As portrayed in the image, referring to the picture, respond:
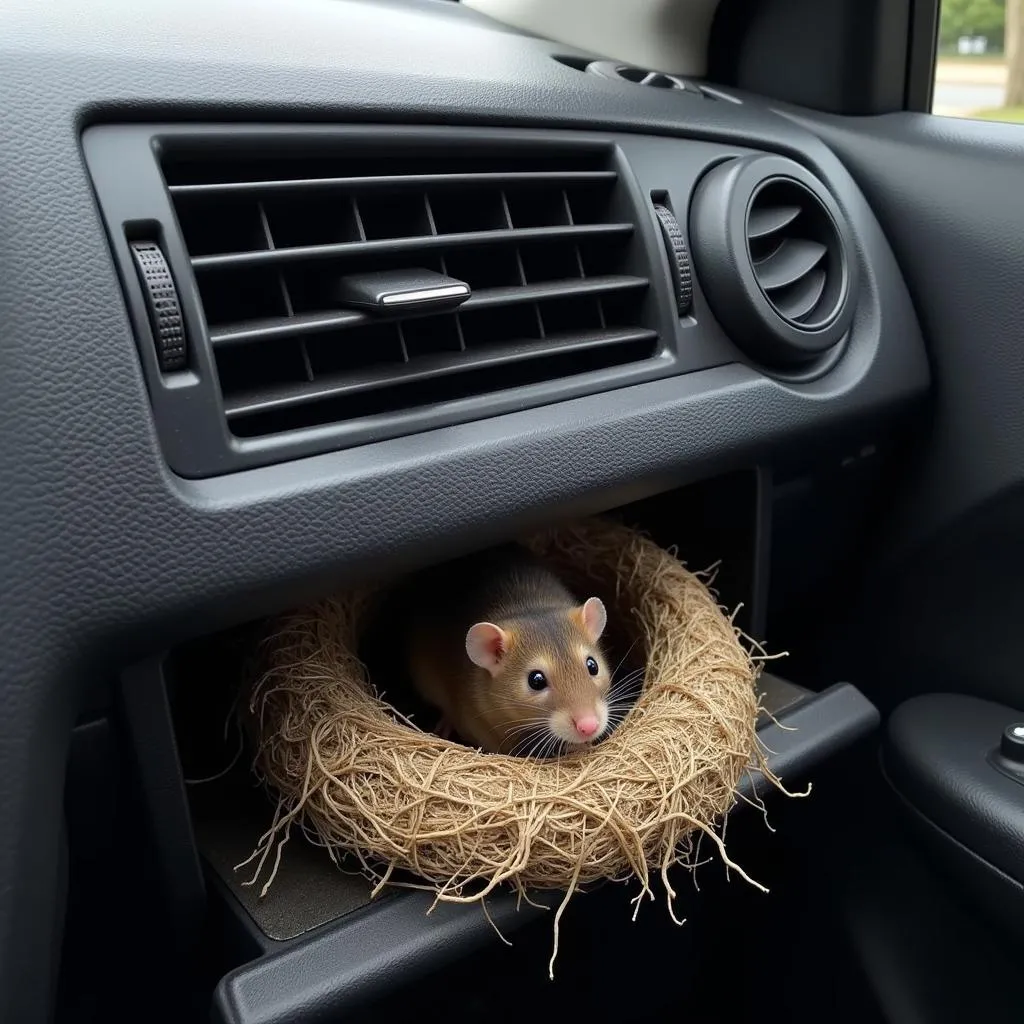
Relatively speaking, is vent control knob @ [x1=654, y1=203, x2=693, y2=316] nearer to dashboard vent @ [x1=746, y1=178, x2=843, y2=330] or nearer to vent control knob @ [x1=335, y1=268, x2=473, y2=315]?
dashboard vent @ [x1=746, y1=178, x2=843, y2=330]

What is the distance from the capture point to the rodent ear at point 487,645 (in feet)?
4.36

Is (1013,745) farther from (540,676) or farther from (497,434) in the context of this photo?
(497,434)

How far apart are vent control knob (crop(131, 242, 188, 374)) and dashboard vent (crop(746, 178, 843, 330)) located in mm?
822


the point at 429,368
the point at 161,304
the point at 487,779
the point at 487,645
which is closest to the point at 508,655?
the point at 487,645

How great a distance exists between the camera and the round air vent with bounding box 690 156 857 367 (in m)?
1.39

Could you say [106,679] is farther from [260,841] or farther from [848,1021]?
[848,1021]

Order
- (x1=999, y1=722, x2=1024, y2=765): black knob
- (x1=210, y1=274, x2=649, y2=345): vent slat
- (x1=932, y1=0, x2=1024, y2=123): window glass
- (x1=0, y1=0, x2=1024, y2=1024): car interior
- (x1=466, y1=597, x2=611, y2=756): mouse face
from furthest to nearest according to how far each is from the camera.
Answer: (x1=932, y1=0, x2=1024, y2=123): window glass, (x1=999, y1=722, x2=1024, y2=765): black knob, (x1=466, y1=597, x2=611, y2=756): mouse face, (x1=210, y1=274, x2=649, y2=345): vent slat, (x1=0, y1=0, x2=1024, y2=1024): car interior

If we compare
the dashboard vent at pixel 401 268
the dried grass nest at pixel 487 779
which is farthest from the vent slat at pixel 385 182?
the dried grass nest at pixel 487 779

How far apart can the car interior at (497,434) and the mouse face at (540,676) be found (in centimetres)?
20

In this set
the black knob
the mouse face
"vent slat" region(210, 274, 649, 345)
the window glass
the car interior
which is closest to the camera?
the car interior

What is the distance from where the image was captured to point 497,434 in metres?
1.11

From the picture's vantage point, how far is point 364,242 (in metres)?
1.09

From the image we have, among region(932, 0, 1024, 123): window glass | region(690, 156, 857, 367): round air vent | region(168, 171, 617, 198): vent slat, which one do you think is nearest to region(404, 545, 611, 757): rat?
region(690, 156, 857, 367): round air vent

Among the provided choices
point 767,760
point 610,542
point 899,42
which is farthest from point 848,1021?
point 899,42
